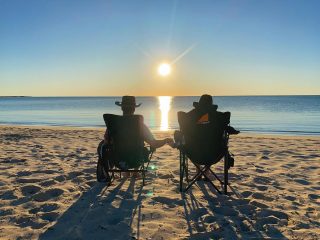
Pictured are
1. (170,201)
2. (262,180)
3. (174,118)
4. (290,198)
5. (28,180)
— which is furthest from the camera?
(174,118)

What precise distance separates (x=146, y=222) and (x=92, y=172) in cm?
339

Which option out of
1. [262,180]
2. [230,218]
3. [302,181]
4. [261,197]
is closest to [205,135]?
[261,197]

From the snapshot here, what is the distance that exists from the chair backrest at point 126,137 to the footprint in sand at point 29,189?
1.50 m

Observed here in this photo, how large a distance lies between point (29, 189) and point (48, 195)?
56 cm

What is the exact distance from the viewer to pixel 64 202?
587cm

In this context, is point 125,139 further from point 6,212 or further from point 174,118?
point 174,118

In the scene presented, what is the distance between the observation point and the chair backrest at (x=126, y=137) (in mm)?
6691

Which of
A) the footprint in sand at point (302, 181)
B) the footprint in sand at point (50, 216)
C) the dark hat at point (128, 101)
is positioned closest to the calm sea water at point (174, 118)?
the footprint in sand at point (302, 181)

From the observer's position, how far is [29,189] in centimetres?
658

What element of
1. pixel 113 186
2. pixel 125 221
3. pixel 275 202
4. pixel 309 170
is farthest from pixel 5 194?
pixel 309 170

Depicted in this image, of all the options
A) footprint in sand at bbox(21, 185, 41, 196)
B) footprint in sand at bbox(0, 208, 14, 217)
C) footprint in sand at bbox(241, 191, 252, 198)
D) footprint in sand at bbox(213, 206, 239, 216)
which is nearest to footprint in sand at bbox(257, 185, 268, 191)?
footprint in sand at bbox(241, 191, 252, 198)

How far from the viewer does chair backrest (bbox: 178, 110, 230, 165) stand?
20.5ft

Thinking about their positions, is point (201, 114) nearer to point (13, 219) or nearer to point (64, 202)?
point (64, 202)

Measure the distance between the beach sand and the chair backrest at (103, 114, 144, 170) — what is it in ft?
1.94
